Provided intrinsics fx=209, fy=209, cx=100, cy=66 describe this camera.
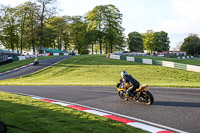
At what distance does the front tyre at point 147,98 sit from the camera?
9.06 meters

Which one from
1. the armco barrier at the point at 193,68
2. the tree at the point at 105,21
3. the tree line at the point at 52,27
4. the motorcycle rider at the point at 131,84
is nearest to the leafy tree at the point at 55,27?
the tree line at the point at 52,27

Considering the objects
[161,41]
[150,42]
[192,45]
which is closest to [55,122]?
[150,42]

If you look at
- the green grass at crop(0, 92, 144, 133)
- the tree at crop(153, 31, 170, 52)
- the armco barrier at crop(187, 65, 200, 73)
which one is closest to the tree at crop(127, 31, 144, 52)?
the tree at crop(153, 31, 170, 52)

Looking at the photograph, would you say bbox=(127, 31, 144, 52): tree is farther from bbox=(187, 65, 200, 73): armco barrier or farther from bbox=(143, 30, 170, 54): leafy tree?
bbox=(187, 65, 200, 73): armco barrier

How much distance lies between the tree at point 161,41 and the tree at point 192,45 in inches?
383

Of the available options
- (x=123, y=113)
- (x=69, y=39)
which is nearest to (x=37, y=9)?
(x=69, y=39)

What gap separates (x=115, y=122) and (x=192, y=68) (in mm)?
24197

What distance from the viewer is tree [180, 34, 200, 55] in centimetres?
11106

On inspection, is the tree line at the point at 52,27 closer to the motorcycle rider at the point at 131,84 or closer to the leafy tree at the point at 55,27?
the leafy tree at the point at 55,27

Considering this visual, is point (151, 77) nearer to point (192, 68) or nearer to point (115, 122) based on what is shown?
point (192, 68)

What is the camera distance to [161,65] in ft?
107

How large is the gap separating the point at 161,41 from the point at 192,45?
16217mm

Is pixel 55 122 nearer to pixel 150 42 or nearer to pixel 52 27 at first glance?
pixel 52 27

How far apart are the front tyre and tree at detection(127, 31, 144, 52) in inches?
4148
